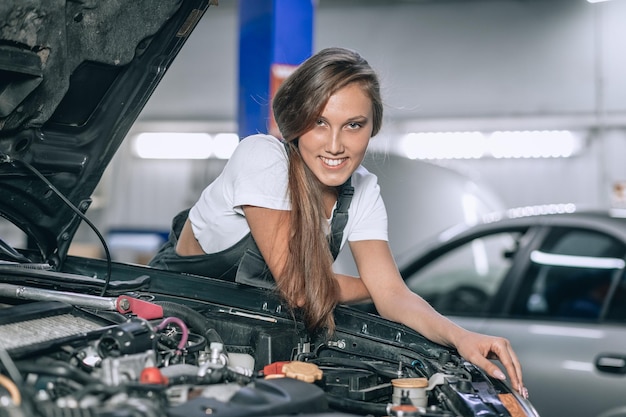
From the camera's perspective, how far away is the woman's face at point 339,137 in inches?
95.3

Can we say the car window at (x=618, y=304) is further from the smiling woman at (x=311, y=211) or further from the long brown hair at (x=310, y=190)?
the long brown hair at (x=310, y=190)

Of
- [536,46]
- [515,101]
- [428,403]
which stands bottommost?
[428,403]

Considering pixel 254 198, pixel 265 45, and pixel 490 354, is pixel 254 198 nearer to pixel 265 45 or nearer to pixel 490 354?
pixel 490 354

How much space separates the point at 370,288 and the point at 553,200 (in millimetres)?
9315

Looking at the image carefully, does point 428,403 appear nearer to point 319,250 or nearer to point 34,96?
point 319,250

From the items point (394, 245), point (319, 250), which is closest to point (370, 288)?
point (319, 250)

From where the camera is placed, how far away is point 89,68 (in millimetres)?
2422

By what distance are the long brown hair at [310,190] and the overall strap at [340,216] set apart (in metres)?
0.10

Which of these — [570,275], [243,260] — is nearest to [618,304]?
[570,275]

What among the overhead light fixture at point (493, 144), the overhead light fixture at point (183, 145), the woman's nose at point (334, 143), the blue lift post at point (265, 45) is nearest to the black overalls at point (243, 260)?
the woman's nose at point (334, 143)

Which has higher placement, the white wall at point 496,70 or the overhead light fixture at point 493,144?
the white wall at point 496,70

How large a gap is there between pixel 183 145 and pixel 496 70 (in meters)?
4.94

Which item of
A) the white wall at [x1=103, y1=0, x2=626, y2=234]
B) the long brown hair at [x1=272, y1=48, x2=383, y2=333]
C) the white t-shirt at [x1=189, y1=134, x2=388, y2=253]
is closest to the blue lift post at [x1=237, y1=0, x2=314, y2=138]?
the white t-shirt at [x1=189, y1=134, x2=388, y2=253]

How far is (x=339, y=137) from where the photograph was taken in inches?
95.7
